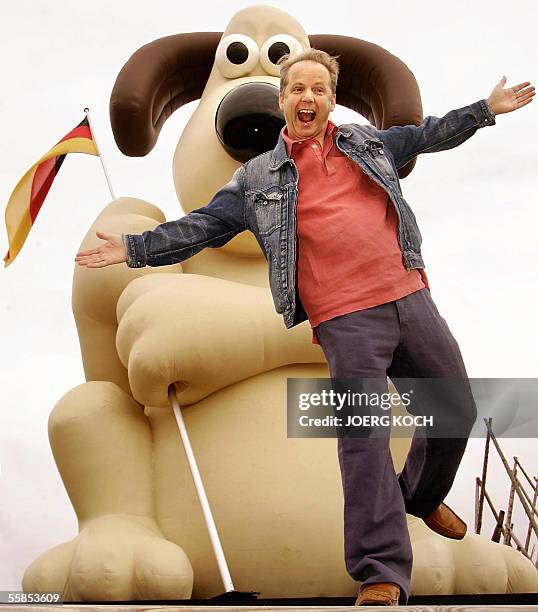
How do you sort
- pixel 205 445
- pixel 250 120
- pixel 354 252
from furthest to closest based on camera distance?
pixel 250 120
pixel 205 445
pixel 354 252

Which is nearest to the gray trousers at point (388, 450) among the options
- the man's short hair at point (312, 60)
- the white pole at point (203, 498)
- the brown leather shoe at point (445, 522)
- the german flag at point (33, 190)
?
the brown leather shoe at point (445, 522)

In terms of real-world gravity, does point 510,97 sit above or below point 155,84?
below

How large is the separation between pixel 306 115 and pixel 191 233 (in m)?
0.43

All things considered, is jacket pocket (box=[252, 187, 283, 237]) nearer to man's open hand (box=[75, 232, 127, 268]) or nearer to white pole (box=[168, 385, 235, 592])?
man's open hand (box=[75, 232, 127, 268])

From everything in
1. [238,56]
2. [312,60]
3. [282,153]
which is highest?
[238,56]

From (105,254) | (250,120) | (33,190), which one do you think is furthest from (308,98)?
(33,190)

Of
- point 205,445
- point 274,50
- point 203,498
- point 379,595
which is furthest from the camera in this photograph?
point 274,50

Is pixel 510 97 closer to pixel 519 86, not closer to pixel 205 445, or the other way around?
pixel 519 86

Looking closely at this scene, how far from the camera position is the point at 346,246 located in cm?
215

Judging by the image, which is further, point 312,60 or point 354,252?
point 312,60

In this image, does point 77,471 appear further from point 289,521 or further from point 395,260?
point 395,260

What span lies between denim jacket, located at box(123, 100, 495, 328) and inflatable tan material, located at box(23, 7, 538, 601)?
966 millimetres

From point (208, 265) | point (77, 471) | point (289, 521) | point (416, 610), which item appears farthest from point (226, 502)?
point (416, 610)

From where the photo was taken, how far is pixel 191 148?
405 cm
